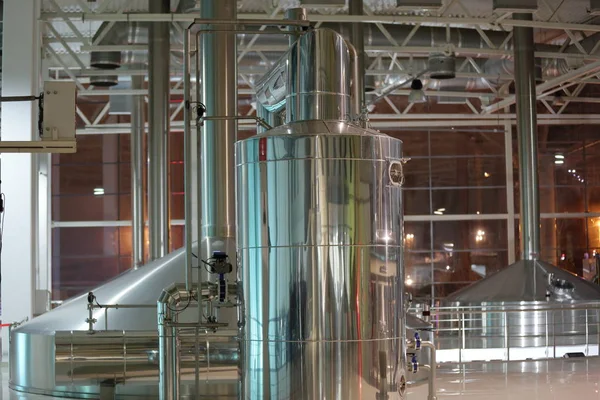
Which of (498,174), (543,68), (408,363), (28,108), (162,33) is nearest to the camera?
(408,363)

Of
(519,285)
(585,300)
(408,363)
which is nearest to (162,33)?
(519,285)

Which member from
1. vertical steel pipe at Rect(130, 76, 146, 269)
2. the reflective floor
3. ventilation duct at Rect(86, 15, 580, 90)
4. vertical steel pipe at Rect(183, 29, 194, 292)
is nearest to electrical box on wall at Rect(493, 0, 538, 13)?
ventilation duct at Rect(86, 15, 580, 90)

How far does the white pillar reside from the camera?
1377 cm

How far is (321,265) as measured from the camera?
20.9 feet

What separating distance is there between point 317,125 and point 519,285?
12783 millimetres

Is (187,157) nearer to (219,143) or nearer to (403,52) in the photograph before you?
(219,143)

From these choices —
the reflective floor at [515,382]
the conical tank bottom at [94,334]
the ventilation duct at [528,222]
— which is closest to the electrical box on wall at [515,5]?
the ventilation duct at [528,222]

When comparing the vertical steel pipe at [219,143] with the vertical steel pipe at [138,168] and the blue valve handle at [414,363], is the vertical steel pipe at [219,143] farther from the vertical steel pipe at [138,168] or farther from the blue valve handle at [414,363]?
the vertical steel pipe at [138,168]

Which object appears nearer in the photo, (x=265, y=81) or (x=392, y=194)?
(x=392, y=194)

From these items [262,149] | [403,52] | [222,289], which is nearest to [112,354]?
[222,289]

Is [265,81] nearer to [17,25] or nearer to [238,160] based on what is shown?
[238,160]

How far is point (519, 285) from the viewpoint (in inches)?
728

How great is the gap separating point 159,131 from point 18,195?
3.79 m

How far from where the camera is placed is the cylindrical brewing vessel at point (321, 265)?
6.37 metres
